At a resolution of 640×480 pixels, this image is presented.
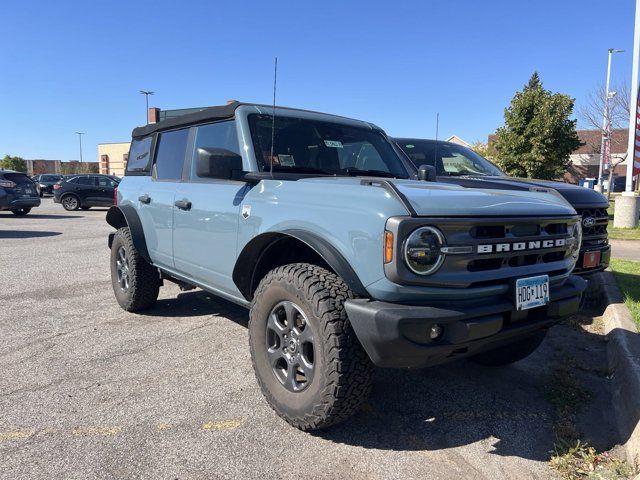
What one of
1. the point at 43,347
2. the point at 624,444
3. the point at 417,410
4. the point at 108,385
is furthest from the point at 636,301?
the point at 43,347

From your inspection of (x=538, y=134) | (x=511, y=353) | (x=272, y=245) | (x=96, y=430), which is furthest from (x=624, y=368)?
(x=538, y=134)

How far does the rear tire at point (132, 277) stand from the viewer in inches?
192

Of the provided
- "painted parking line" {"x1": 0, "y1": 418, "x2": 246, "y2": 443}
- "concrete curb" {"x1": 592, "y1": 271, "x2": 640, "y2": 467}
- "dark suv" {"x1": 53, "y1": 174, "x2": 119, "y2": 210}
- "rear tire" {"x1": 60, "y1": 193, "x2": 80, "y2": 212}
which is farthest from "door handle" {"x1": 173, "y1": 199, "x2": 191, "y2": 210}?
"rear tire" {"x1": 60, "y1": 193, "x2": 80, "y2": 212}

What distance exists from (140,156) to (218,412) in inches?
128

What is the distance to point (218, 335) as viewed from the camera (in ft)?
14.7

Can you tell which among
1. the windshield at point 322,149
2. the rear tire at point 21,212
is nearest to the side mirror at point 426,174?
the windshield at point 322,149

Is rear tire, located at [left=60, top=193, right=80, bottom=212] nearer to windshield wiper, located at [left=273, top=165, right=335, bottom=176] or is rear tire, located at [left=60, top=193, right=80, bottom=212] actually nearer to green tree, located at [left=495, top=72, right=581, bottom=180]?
green tree, located at [left=495, top=72, right=581, bottom=180]

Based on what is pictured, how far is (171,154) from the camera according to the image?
455 centimetres

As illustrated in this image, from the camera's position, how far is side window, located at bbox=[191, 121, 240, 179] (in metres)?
3.64

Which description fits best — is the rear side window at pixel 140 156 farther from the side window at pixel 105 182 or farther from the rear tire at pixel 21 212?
the side window at pixel 105 182

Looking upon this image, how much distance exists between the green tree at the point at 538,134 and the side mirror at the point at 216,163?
2161cm

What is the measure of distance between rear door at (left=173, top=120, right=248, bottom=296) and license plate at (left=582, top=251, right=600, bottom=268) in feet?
10.9

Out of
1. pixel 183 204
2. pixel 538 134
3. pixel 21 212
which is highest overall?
pixel 538 134

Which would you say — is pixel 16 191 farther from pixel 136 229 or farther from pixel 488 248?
pixel 488 248
